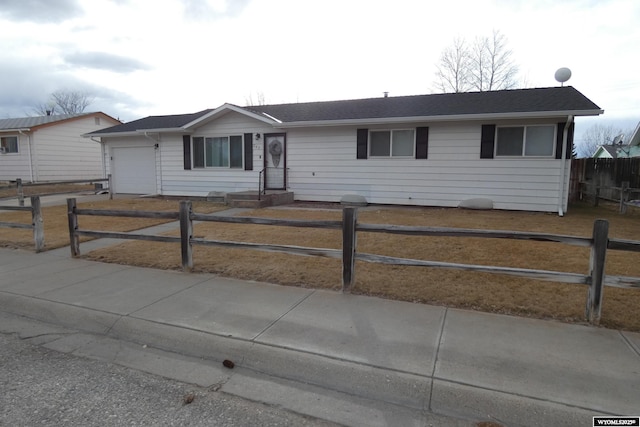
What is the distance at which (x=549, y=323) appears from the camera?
3992 millimetres

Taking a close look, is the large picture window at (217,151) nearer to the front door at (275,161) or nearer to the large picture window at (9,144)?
the front door at (275,161)

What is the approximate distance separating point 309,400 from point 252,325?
4.20 feet

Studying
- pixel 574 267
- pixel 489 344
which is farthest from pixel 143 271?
pixel 574 267

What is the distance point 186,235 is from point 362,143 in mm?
9282

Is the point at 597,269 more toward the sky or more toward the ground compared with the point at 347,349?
more toward the sky

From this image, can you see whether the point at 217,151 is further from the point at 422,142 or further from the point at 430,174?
the point at 430,174

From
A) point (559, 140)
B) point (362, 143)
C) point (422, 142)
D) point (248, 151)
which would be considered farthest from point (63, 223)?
point (559, 140)

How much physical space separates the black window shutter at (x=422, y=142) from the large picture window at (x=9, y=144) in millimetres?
25623

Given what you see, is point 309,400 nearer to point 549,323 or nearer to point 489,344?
point 489,344

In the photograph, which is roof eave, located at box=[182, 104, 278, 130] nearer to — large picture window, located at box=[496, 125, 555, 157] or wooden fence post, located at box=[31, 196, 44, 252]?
large picture window, located at box=[496, 125, 555, 157]

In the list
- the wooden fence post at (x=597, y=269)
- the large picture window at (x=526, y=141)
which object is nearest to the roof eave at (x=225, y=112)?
the large picture window at (x=526, y=141)

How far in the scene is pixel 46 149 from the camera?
82.3 feet

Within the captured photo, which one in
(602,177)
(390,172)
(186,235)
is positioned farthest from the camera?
(602,177)

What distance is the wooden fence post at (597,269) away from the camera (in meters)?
3.83
